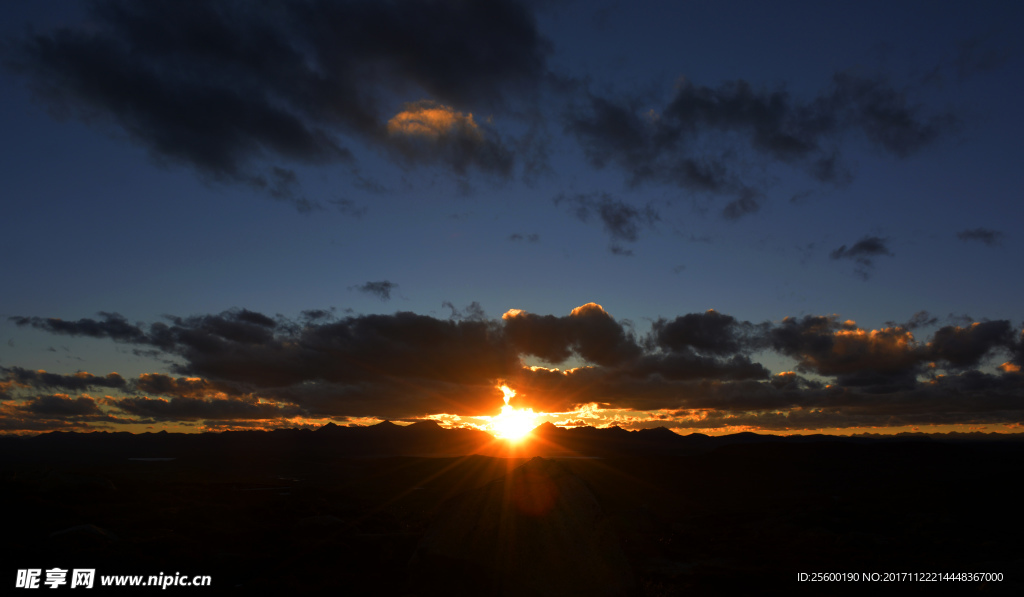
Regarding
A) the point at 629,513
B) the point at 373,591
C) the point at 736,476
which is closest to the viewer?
the point at 373,591


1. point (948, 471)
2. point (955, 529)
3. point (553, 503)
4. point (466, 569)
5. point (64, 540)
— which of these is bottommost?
point (948, 471)

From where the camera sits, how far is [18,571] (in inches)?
1139

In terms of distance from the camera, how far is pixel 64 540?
36.8 meters

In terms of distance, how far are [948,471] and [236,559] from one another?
24531 centimetres

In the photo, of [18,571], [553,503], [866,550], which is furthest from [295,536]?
[866,550]

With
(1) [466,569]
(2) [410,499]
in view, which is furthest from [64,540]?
(2) [410,499]

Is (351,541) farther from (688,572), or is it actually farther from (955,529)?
(955,529)

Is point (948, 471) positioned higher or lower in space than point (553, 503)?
lower

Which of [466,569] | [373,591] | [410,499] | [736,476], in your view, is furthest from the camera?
[736,476]

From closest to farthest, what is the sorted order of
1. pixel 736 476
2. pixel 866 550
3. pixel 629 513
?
pixel 866 550, pixel 629 513, pixel 736 476

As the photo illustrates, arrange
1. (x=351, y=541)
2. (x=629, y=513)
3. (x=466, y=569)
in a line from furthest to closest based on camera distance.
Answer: (x=629, y=513) → (x=351, y=541) → (x=466, y=569)

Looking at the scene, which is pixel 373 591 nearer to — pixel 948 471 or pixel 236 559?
pixel 236 559

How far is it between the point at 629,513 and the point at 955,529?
35500mm

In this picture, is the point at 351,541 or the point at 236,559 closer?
the point at 236,559
